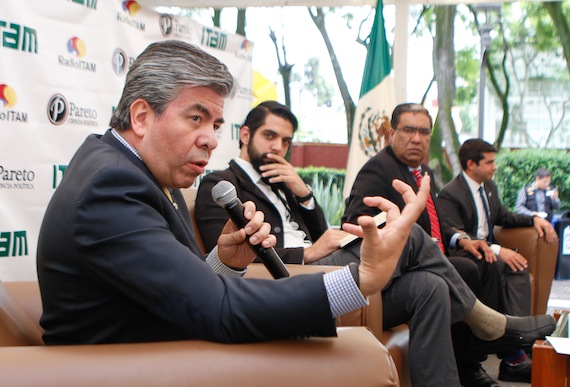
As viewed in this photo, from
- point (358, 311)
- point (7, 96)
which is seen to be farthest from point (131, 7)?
point (358, 311)

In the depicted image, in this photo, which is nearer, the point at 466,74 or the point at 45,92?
the point at 45,92

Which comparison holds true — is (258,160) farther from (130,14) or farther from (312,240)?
(130,14)

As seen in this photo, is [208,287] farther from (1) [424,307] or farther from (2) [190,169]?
(1) [424,307]

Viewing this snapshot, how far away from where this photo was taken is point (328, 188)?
8.27 meters

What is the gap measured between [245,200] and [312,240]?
0.48 m

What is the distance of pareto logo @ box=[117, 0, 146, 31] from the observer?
128 inches

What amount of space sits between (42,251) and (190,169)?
345 mm

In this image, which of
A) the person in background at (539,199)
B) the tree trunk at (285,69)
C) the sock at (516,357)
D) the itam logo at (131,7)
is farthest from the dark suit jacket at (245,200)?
the tree trunk at (285,69)

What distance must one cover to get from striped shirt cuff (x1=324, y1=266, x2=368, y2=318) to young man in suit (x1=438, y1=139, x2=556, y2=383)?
2536 mm

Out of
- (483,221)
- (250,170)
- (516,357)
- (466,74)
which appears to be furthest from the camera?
(466,74)

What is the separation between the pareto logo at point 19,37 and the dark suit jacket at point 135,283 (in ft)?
4.80

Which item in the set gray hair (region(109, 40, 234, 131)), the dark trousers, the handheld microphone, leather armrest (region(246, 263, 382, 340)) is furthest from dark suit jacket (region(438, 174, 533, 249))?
gray hair (region(109, 40, 234, 131))

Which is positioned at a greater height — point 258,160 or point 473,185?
point 258,160

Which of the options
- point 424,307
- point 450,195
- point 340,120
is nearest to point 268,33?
point 340,120
